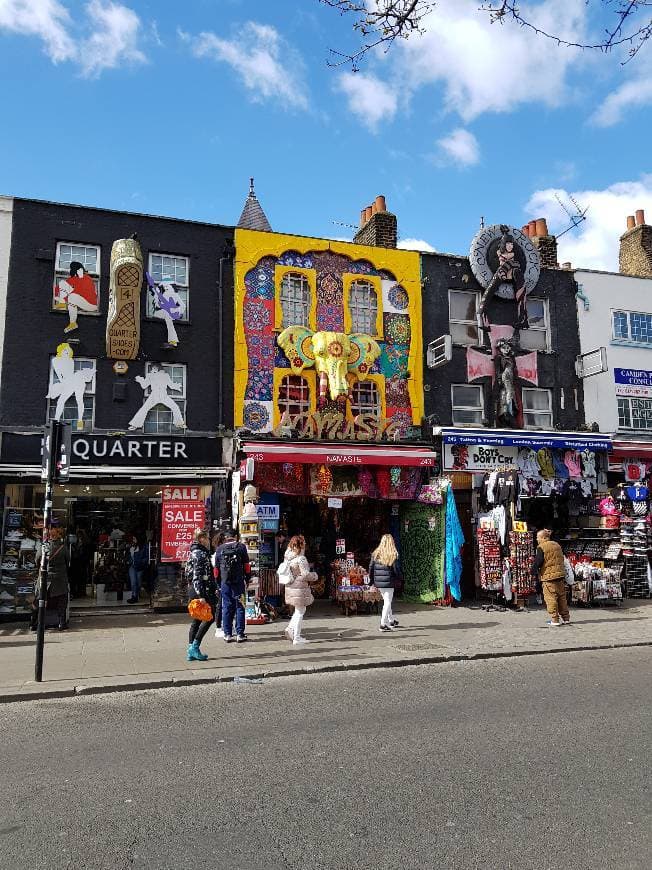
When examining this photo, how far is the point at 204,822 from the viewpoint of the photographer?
14.3 ft

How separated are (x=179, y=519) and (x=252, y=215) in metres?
9.37

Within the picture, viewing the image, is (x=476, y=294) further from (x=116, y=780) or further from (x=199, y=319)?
(x=116, y=780)

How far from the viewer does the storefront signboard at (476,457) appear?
17297 millimetres

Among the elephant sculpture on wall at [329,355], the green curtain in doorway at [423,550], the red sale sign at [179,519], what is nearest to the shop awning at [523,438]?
the green curtain in doorway at [423,550]

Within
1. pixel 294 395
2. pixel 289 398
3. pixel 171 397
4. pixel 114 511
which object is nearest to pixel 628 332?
pixel 294 395

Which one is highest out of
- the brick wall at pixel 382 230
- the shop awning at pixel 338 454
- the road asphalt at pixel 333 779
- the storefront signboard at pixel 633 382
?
the brick wall at pixel 382 230

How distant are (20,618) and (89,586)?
264cm

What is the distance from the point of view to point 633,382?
1998 cm

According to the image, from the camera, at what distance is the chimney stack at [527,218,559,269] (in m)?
20.7

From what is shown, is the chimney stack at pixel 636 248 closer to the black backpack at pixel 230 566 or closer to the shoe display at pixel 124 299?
the shoe display at pixel 124 299

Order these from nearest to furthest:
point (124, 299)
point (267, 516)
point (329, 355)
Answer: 1. point (124, 299)
2. point (267, 516)
3. point (329, 355)

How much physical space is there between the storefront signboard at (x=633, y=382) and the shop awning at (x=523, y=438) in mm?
2506

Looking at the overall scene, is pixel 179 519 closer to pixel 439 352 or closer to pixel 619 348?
pixel 439 352

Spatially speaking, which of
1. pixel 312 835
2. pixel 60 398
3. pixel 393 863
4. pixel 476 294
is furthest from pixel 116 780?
pixel 476 294
